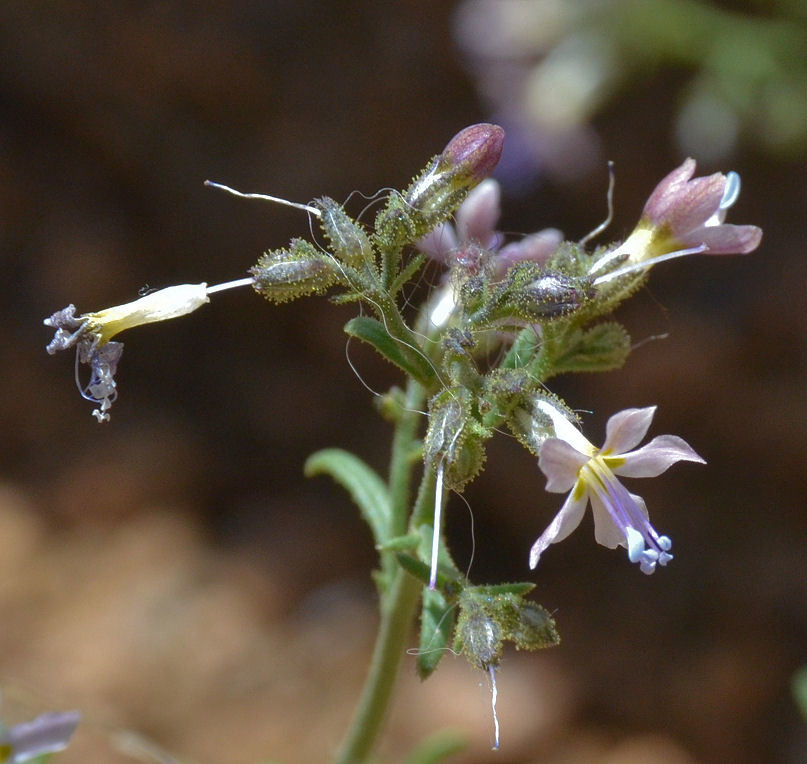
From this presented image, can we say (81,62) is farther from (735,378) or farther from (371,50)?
(735,378)

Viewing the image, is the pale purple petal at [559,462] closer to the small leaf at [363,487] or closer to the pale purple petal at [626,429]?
the pale purple petal at [626,429]

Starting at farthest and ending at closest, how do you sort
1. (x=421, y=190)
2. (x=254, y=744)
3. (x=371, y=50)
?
(x=371, y=50) < (x=254, y=744) < (x=421, y=190)

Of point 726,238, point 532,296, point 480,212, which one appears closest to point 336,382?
point 480,212

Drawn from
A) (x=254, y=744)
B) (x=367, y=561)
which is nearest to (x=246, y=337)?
(x=367, y=561)

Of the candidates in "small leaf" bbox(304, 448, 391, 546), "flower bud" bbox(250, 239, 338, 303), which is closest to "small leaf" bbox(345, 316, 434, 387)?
"flower bud" bbox(250, 239, 338, 303)

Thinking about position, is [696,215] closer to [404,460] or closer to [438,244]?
[438,244]

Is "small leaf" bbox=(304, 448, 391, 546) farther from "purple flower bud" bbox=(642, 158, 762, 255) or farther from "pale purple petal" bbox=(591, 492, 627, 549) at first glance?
"purple flower bud" bbox=(642, 158, 762, 255)

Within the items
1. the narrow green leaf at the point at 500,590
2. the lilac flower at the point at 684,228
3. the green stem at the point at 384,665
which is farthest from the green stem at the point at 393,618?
the lilac flower at the point at 684,228
